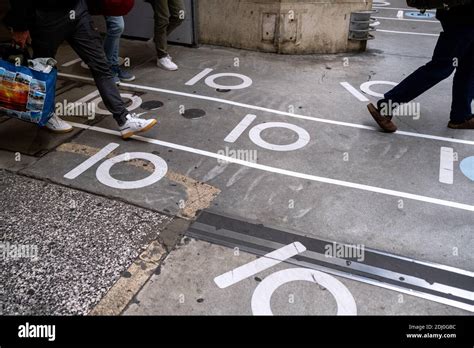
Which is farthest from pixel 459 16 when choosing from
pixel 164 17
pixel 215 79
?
pixel 164 17

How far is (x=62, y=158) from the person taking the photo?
3834 mm

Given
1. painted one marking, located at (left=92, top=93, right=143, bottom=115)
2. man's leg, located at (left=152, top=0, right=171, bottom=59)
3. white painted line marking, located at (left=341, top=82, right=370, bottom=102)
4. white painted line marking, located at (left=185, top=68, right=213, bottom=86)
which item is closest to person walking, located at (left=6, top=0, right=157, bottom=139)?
painted one marking, located at (left=92, top=93, right=143, bottom=115)

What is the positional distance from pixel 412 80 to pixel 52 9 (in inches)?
135

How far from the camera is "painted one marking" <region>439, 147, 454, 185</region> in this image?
12.1ft

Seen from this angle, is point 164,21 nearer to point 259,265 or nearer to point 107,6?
point 107,6

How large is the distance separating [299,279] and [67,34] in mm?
2818

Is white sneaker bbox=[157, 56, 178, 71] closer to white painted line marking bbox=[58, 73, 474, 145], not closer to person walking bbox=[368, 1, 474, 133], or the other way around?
white painted line marking bbox=[58, 73, 474, 145]

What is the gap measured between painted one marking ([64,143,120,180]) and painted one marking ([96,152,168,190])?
0.33 ft

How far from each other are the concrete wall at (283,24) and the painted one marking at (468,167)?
342cm

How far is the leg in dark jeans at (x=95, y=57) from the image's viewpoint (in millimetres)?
3693

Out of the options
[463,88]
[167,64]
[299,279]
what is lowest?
[299,279]

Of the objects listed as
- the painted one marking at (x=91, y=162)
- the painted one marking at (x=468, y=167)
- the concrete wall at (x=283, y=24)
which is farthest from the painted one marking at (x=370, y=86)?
the painted one marking at (x=91, y=162)

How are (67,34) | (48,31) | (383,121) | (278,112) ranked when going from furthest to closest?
(278,112)
(383,121)
(67,34)
(48,31)

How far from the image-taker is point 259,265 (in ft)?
9.03
